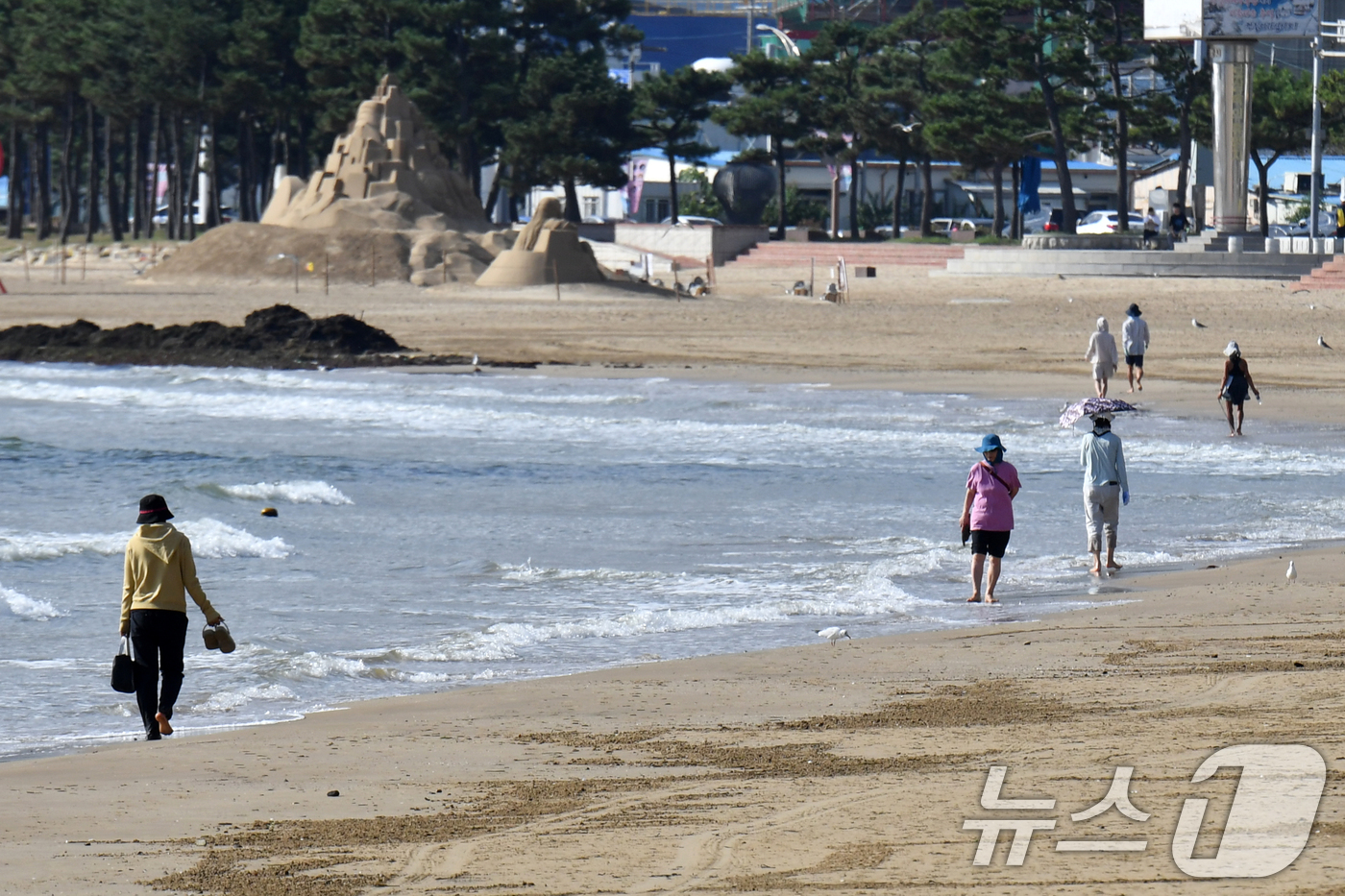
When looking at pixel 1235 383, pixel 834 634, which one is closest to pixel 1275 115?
pixel 1235 383

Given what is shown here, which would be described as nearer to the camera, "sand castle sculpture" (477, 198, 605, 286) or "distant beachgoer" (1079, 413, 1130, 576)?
"distant beachgoer" (1079, 413, 1130, 576)

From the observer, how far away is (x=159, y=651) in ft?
28.6

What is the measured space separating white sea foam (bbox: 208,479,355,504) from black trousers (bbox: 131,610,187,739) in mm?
9454

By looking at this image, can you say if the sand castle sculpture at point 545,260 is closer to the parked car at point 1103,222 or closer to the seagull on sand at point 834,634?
the parked car at point 1103,222

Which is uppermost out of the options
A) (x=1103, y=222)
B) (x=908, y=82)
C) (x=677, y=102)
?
(x=908, y=82)

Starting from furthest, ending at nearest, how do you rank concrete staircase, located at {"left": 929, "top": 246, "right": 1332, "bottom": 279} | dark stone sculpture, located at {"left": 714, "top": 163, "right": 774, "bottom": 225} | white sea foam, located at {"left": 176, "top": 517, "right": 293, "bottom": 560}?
dark stone sculpture, located at {"left": 714, "top": 163, "right": 774, "bottom": 225}, concrete staircase, located at {"left": 929, "top": 246, "right": 1332, "bottom": 279}, white sea foam, located at {"left": 176, "top": 517, "right": 293, "bottom": 560}

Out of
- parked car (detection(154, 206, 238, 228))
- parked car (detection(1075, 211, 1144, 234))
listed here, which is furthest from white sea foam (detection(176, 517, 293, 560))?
parked car (detection(154, 206, 238, 228))

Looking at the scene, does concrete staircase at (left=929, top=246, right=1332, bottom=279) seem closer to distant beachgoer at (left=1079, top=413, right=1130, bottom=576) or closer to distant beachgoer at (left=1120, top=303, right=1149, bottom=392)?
distant beachgoer at (left=1120, top=303, right=1149, bottom=392)

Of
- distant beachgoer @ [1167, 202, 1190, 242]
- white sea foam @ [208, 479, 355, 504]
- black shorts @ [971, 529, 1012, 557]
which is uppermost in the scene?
distant beachgoer @ [1167, 202, 1190, 242]

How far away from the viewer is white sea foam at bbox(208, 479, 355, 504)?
18266mm

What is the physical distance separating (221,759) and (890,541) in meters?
8.53

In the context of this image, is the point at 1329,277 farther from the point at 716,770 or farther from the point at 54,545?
the point at 716,770

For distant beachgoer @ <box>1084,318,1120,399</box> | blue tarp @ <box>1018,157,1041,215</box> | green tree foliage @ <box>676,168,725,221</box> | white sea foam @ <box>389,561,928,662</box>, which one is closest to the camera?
white sea foam @ <box>389,561,928,662</box>

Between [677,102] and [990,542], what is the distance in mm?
56452
